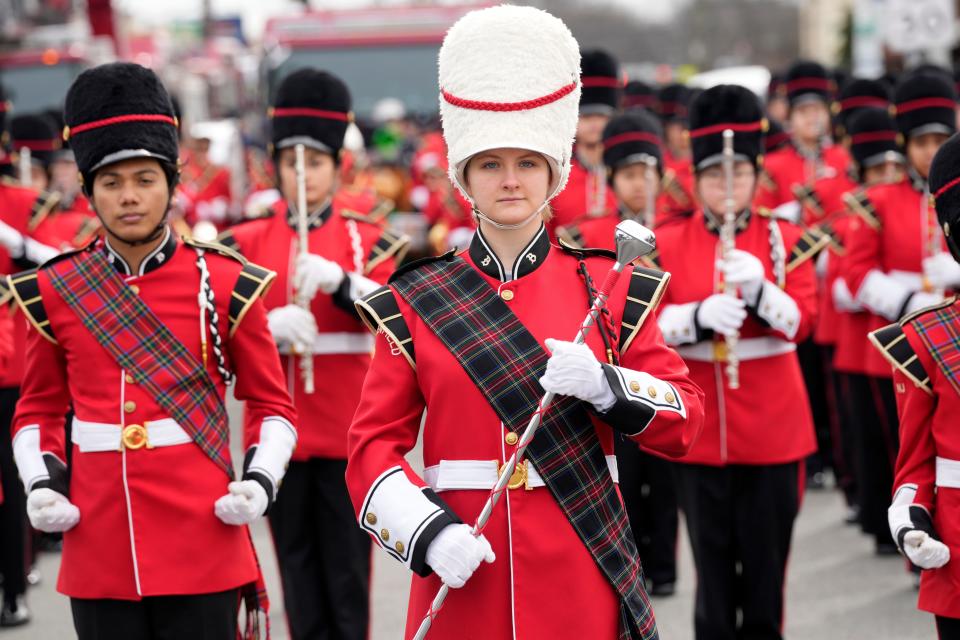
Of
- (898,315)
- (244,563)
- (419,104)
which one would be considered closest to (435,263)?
(244,563)

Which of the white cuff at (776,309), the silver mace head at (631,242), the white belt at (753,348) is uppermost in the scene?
the silver mace head at (631,242)

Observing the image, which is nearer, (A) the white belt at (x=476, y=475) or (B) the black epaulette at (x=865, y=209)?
(A) the white belt at (x=476, y=475)

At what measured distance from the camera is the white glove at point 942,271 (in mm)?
6461

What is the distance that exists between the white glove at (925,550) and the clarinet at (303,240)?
2425 mm

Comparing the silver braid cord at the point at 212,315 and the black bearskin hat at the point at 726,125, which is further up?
the black bearskin hat at the point at 726,125

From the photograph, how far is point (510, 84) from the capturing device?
10.8 feet

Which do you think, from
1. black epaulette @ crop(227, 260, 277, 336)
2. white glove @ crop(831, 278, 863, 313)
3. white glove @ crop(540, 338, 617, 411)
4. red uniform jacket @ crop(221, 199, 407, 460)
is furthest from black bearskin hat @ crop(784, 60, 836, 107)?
white glove @ crop(540, 338, 617, 411)

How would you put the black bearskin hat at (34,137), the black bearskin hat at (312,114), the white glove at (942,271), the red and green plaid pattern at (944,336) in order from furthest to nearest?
the black bearskin hat at (34,137) → the white glove at (942,271) → the black bearskin hat at (312,114) → the red and green plaid pattern at (944,336)

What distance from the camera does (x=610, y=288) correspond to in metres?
3.30

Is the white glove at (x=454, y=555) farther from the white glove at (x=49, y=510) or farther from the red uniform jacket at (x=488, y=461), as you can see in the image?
the white glove at (x=49, y=510)

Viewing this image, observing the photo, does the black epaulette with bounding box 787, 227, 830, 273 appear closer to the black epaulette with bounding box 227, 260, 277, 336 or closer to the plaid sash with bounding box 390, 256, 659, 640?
the black epaulette with bounding box 227, 260, 277, 336

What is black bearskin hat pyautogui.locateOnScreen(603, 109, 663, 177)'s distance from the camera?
281 inches

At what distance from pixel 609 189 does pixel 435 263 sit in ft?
14.6

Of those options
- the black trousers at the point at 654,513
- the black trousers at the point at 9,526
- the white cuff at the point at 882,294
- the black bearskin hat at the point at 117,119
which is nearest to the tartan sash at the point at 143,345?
the black bearskin hat at the point at 117,119
